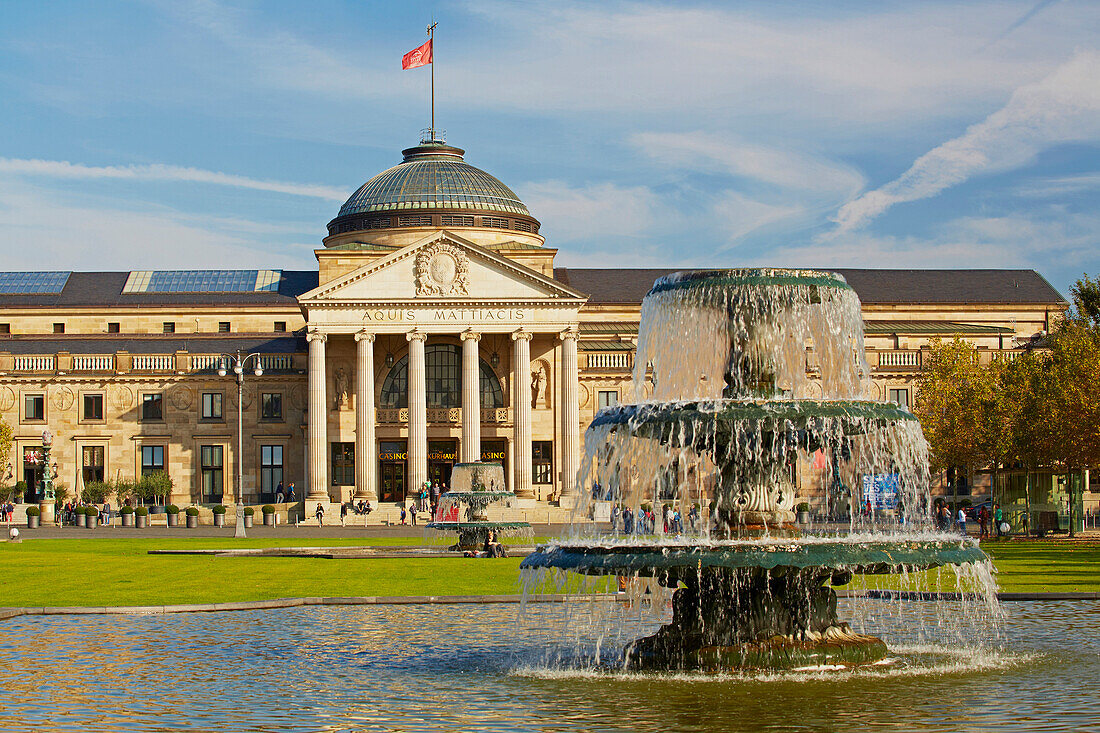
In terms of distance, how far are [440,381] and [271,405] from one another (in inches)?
459

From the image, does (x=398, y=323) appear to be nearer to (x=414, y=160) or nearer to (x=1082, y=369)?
(x=414, y=160)

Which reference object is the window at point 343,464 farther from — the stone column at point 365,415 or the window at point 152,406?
the window at point 152,406

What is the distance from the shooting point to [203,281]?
11094 cm

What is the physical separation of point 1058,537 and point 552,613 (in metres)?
32.9

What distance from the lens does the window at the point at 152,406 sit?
96375 mm

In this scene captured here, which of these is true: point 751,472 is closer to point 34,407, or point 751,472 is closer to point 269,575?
point 269,575

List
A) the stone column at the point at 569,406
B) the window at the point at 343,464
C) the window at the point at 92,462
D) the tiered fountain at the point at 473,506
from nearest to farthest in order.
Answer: the tiered fountain at the point at 473,506
the stone column at the point at 569,406
the window at the point at 343,464
the window at the point at 92,462

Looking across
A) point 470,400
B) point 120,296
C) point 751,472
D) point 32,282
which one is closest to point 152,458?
point 120,296

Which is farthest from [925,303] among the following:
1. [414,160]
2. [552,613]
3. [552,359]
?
[552,613]

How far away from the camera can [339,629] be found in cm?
2400

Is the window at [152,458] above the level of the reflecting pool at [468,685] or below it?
above

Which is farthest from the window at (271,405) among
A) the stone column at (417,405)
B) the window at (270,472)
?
the stone column at (417,405)

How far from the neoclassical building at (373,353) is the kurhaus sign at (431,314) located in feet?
0.28

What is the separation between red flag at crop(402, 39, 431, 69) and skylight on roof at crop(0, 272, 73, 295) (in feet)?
106
